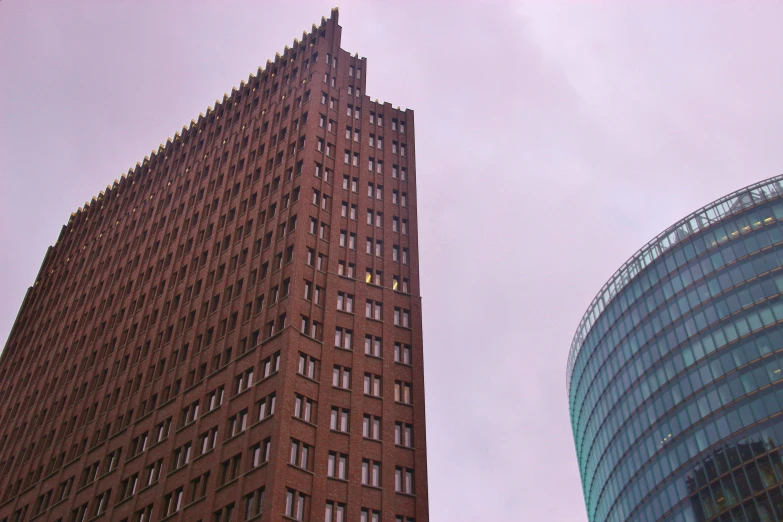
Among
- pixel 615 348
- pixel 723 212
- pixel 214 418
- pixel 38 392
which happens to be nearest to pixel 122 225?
pixel 38 392

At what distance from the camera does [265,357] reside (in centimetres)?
7356

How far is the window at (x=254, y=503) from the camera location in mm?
62594

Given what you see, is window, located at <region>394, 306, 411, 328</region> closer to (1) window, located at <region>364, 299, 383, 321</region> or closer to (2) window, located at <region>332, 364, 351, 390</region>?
(1) window, located at <region>364, 299, 383, 321</region>

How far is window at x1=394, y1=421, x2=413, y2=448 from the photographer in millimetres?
72125

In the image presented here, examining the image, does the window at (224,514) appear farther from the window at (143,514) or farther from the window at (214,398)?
the window at (214,398)

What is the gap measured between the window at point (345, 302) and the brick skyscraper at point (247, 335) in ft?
0.69

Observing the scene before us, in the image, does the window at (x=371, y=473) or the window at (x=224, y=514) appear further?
the window at (x=371, y=473)

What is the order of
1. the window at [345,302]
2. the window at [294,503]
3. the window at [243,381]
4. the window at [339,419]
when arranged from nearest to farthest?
the window at [294,503] → the window at [339,419] → the window at [243,381] → the window at [345,302]

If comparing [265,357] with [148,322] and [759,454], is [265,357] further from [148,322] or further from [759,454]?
[759,454]

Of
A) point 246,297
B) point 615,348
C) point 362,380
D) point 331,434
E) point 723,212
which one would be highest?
point 723,212

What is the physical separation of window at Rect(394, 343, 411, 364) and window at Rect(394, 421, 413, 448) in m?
6.81

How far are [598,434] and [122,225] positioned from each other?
75054 millimetres

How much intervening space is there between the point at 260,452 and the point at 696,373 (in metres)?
61.4

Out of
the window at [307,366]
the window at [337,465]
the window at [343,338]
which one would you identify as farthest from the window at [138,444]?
the window at [337,465]
